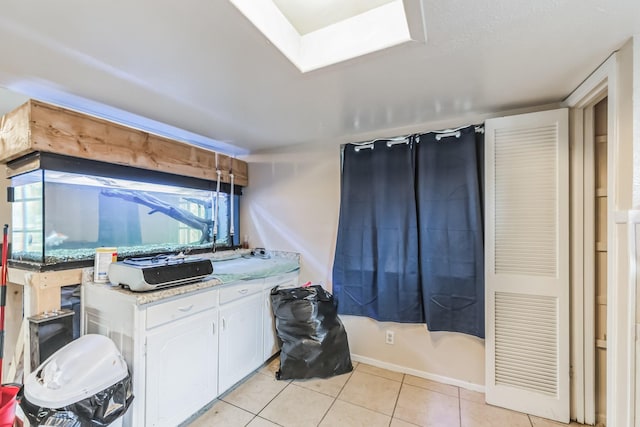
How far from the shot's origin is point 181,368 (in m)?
1.69

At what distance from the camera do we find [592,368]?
1.72 m

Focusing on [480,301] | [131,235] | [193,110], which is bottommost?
[480,301]

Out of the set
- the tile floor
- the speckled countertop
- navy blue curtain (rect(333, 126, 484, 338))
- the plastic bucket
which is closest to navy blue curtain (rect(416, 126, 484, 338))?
navy blue curtain (rect(333, 126, 484, 338))

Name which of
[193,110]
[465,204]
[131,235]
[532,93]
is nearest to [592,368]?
[465,204]

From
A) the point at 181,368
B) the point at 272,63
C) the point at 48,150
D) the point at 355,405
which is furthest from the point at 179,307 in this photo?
the point at 272,63

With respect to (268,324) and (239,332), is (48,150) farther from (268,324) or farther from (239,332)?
(268,324)

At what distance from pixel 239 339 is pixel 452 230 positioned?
1839 mm

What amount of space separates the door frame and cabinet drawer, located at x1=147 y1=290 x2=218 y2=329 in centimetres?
224

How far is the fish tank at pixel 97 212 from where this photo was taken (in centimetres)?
175

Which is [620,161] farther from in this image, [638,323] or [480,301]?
[480,301]

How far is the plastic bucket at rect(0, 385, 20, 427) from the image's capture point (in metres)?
1.28

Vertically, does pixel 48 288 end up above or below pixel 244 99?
below

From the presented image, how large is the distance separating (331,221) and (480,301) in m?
1.37

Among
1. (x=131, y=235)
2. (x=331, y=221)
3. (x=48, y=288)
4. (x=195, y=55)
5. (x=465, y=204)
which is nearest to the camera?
(x=195, y=55)
